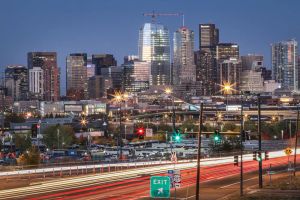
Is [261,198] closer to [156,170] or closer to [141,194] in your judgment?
[141,194]

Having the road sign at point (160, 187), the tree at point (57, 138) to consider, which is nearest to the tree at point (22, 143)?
the tree at point (57, 138)

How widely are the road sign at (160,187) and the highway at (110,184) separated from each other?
11.4m

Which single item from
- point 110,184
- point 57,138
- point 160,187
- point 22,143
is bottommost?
point 22,143

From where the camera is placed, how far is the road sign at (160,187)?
120 feet

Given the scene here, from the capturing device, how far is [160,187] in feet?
121

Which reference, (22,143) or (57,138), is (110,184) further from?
(57,138)

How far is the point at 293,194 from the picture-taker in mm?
49656

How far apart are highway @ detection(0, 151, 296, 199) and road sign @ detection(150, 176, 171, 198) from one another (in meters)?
11.4

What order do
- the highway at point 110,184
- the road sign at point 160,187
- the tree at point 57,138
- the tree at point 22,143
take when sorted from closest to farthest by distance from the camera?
the road sign at point 160,187, the highway at point 110,184, the tree at point 22,143, the tree at point 57,138

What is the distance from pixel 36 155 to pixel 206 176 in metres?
22.4

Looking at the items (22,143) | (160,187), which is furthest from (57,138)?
(160,187)

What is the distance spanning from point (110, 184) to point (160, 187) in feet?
70.9

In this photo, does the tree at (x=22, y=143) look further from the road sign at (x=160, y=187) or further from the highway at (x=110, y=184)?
the road sign at (x=160, y=187)

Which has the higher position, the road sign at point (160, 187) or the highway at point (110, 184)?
the road sign at point (160, 187)
